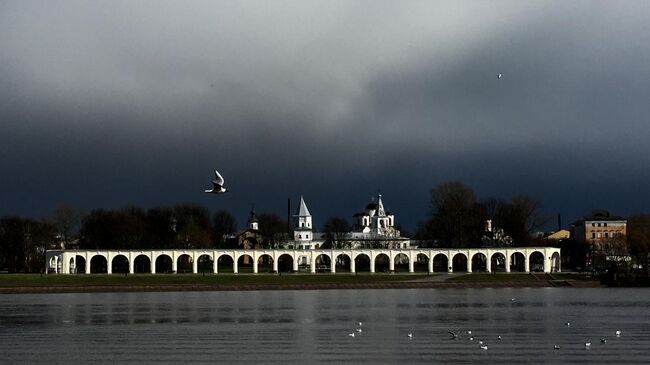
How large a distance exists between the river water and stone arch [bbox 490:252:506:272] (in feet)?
205

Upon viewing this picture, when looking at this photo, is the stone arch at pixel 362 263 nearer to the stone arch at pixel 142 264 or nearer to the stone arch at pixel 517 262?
the stone arch at pixel 517 262

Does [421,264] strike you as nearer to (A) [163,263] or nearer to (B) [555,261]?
(B) [555,261]

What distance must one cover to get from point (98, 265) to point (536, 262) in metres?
62.5

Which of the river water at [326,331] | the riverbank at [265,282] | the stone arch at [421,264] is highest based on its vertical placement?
the stone arch at [421,264]

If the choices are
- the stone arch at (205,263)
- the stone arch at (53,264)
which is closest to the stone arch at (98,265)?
the stone arch at (53,264)

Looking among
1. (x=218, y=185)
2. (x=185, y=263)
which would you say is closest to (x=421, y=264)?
(x=185, y=263)

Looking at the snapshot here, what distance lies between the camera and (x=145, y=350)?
43.6 meters

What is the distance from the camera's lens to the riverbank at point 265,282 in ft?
352

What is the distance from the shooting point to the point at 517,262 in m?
153

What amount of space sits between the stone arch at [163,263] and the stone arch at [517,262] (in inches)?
1859

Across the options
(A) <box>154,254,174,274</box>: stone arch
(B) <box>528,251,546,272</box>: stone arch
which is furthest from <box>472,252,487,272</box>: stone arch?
Result: (A) <box>154,254,174,274</box>: stone arch

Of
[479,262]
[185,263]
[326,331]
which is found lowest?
[326,331]

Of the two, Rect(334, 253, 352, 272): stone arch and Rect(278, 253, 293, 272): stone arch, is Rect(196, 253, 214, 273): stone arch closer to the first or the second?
Rect(278, 253, 293, 272): stone arch

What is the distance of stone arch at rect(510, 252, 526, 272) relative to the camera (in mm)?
148125
